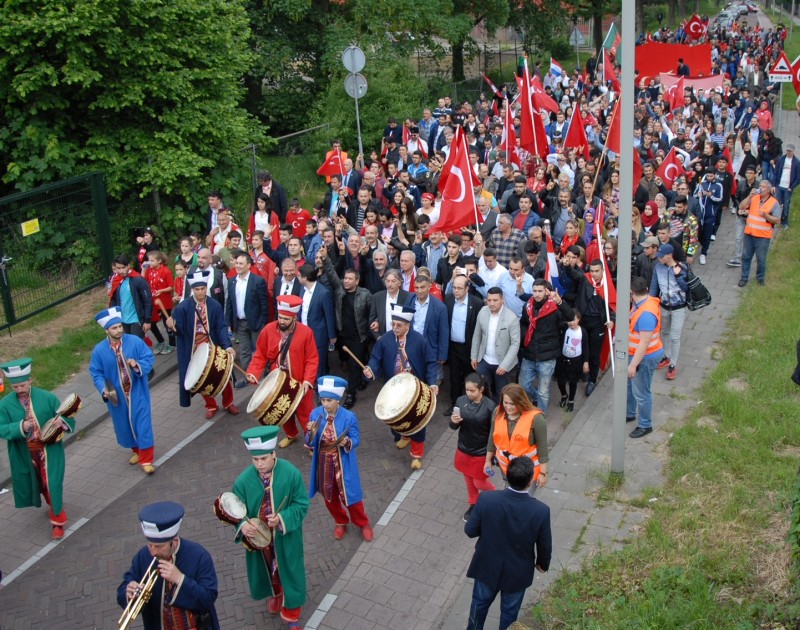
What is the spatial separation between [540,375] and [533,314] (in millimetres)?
750

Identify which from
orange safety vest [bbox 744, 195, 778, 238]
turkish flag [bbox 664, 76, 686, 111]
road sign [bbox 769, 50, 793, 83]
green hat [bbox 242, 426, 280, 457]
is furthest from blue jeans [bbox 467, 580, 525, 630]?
turkish flag [bbox 664, 76, 686, 111]

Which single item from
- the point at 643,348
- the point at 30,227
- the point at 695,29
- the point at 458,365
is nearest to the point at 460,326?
the point at 458,365

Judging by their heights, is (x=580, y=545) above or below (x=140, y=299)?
below

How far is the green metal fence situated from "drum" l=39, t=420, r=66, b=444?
5.56 metres

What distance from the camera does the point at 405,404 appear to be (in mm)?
8758

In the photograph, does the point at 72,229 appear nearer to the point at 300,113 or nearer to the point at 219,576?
the point at 219,576

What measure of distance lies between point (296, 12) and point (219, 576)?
18.6 m

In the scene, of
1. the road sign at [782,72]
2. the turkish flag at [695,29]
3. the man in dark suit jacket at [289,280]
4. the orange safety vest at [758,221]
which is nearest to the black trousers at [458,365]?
the man in dark suit jacket at [289,280]

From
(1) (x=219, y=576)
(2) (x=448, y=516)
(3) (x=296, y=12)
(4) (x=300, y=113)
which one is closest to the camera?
(1) (x=219, y=576)

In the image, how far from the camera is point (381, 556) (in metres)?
8.08

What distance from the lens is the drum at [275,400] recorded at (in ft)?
29.0

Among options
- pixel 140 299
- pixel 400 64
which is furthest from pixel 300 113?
pixel 140 299

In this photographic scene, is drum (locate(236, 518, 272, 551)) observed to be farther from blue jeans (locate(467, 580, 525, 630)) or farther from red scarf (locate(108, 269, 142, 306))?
red scarf (locate(108, 269, 142, 306))

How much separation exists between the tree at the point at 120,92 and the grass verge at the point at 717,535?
957cm
